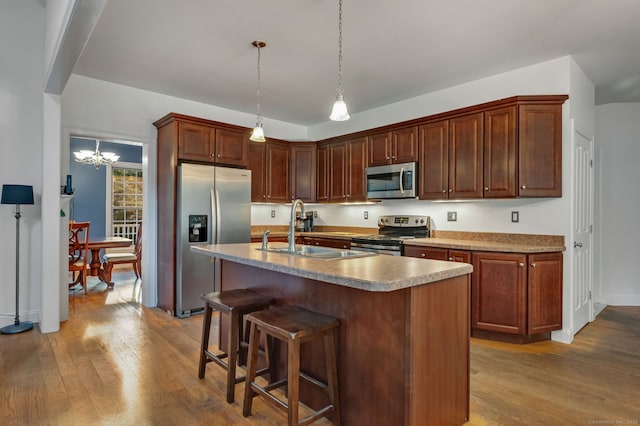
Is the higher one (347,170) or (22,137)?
(22,137)

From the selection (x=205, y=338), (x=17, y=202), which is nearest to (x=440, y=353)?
(x=205, y=338)

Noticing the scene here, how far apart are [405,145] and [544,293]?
2.12m

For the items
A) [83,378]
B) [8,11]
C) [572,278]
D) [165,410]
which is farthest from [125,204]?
[572,278]

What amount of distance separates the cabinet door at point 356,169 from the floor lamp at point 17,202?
3.55m

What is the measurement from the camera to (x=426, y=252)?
3.72 metres

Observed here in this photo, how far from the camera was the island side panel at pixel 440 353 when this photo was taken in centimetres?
162

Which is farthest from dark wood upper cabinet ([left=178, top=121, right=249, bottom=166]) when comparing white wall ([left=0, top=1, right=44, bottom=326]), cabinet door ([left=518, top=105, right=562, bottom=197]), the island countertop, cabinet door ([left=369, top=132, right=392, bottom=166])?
cabinet door ([left=518, top=105, right=562, bottom=197])

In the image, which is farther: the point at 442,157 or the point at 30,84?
the point at 442,157

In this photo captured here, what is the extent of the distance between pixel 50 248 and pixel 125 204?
4.34m

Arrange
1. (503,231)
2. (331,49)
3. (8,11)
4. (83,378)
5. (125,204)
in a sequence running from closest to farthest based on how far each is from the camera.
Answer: (83,378) → (331,49) → (8,11) → (503,231) → (125,204)

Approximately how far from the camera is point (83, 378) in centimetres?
248

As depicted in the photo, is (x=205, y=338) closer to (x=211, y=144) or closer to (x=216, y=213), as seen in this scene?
(x=216, y=213)

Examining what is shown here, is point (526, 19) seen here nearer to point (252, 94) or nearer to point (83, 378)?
point (252, 94)

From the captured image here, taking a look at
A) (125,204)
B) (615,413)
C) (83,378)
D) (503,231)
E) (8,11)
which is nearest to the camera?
(615,413)
